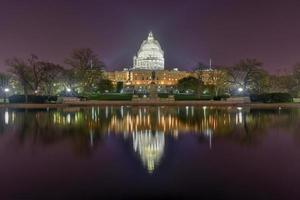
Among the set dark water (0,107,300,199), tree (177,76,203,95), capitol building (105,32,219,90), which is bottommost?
dark water (0,107,300,199)

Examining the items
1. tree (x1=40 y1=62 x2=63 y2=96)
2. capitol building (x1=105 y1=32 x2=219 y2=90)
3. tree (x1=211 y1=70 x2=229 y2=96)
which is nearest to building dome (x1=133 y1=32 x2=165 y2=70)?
capitol building (x1=105 y1=32 x2=219 y2=90)

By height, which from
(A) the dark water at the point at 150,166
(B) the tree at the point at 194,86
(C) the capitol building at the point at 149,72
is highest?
(C) the capitol building at the point at 149,72

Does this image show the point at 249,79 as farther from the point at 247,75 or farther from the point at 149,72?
the point at 149,72

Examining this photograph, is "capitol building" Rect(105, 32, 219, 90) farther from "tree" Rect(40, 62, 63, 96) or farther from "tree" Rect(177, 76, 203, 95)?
"tree" Rect(40, 62, 63, 96)

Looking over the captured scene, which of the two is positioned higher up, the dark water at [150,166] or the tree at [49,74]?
the tree at [49,74]

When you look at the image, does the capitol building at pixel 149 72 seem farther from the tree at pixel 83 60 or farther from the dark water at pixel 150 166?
the dark water at pixel 150 166

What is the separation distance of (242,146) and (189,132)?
4241 mm

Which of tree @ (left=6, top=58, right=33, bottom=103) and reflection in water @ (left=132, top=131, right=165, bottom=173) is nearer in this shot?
reflection in water @ (left=132, top=131, right=165, bottom=173)

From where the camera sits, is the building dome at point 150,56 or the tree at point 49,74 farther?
the building dome at point 150,56

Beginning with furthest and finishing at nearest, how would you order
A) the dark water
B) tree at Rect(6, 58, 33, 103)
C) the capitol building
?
the capitol building < tree at Rect(6, 58, 33, 103) < the dark water

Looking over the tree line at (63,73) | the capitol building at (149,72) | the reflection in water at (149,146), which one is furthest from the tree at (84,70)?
the capitol building at (149,72)

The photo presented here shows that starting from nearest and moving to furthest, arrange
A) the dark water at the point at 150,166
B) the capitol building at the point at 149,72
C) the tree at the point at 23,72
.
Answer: the dark water at the point at 150,166 < the tree at the point at 23,72 < the capitol building at the point at 149,72

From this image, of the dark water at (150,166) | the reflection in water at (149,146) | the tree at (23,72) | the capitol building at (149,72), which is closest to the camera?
the dark water at (150,166)

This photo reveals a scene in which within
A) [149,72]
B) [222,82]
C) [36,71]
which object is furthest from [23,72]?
[149,72]
